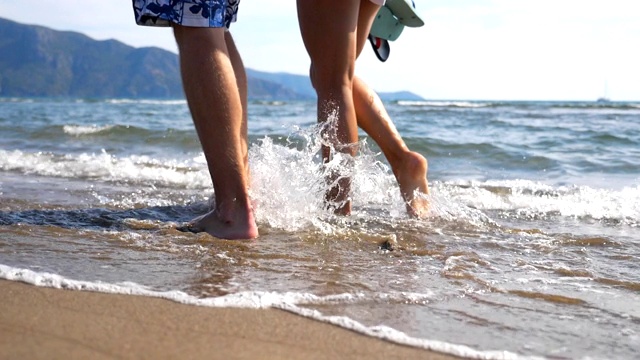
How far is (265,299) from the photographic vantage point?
1.60 metres

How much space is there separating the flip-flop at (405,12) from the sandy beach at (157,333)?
78.3 inches

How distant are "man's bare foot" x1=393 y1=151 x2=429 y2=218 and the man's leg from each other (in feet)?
3.21

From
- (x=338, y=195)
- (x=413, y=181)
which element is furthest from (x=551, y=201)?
(x=338, y=195)

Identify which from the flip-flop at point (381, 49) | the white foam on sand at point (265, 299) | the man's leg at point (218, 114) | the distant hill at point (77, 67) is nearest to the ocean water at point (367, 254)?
the white foam on sand at point (265, 299)

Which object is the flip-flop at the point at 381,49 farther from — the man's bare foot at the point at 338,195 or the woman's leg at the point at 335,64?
the man's bare foot at the point at 338,195

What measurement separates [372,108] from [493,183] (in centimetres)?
191

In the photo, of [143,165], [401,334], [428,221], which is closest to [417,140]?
[143,165]

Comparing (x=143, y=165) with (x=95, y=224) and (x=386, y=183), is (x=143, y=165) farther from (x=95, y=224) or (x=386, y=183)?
(x=95, y=224)

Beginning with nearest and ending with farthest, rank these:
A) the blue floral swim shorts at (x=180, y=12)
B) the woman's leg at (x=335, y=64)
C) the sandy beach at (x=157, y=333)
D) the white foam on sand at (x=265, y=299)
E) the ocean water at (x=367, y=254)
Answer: the sandy beach at (x=157, y=333) → the white foam on sand at (x=265, y=299) → the ocean water at (x=367, y=254) → the blue floral swim shorts at (x=180, y=12) → the woman's leg at (x=335, y=64)

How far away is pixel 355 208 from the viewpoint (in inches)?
134

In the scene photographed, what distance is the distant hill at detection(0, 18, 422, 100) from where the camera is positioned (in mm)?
96525

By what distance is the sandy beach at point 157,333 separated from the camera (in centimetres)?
123

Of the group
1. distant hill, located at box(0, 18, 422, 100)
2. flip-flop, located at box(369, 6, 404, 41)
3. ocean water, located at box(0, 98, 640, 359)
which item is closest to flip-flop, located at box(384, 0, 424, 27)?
flip-flop, located at box(369, 6, 404, 41)

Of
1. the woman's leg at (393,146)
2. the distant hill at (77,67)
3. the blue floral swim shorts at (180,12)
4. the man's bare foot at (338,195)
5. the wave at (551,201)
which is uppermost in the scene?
the distant hill at (77,67)
